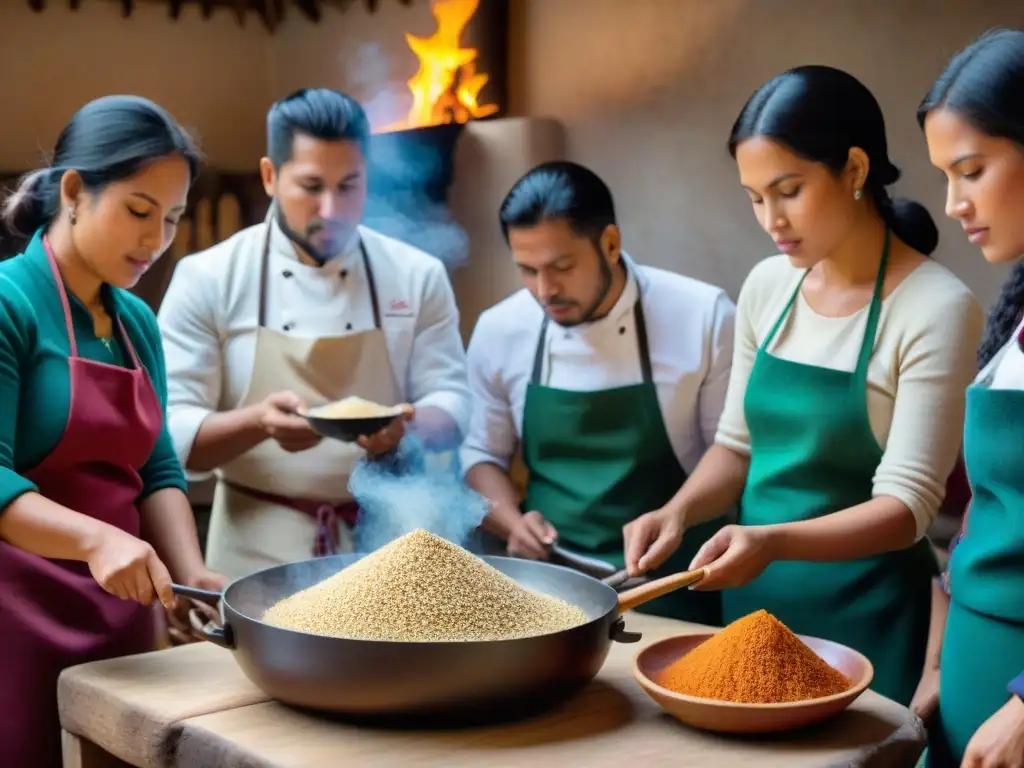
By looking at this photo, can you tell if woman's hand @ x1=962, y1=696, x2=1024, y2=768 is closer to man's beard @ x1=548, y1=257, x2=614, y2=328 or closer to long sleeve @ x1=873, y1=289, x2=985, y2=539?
long sleeve @ x1=873, y1=289, x2=985, y2=539

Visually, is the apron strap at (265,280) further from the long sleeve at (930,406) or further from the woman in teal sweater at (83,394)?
the long sleeve at (930,406)

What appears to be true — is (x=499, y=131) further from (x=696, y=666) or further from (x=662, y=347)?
(x=696, y=666)

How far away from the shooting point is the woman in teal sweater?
173cm

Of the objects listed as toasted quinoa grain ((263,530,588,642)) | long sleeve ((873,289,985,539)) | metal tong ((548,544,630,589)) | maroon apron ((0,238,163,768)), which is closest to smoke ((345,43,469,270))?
metal tong ((548,544,630,589))

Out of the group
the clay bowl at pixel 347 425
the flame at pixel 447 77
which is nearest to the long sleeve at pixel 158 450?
the clay bowl at pixel 347 425

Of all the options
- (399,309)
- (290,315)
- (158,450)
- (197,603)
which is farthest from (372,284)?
(197,603)

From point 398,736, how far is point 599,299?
1294mm

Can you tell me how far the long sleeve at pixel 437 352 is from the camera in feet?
8.71

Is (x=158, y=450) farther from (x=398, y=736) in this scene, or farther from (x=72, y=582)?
(x=398, y=736)

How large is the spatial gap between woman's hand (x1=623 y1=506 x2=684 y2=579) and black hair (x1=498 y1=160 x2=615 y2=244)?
672mm

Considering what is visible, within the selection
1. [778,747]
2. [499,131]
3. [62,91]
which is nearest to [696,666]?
[778,747]

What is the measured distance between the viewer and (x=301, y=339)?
257 cm

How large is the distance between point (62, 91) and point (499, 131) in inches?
75.9

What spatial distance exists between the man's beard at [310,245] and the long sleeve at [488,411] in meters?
0.38
